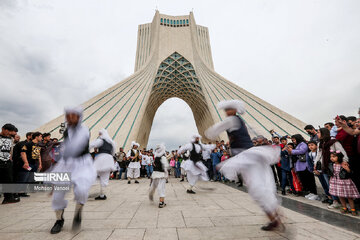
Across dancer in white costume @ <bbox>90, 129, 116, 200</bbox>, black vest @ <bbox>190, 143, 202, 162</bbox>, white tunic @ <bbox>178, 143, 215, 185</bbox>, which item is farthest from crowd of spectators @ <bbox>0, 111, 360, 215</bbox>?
dancer in white costume @ <bbox>90, 129, 116, 200</bbox>

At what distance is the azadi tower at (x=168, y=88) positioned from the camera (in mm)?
14289

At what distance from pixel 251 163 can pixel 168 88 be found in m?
25.1

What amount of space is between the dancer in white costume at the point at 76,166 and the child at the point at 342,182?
426 centimetres

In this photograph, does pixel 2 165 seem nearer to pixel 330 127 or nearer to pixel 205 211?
pixel 205 211

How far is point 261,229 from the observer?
226cm

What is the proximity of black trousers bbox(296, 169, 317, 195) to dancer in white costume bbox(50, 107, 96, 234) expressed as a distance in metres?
5.18

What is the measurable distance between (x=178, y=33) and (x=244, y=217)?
25877mm

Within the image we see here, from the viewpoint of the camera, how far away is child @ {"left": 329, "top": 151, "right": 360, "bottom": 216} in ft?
10.0

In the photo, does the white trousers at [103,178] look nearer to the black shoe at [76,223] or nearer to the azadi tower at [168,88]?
the black shoe at [76,223]

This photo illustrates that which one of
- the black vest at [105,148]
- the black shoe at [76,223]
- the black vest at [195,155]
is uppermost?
the black vest at [105,148]

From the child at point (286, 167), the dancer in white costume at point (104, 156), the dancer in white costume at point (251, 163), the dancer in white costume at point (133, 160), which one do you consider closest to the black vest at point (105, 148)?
the dancer in white costume at point (104, 156)

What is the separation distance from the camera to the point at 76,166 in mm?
2326

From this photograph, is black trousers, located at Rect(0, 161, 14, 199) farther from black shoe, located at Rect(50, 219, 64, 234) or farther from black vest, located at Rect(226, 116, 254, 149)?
black vest, located at Rect(226, 116, 254, 149)

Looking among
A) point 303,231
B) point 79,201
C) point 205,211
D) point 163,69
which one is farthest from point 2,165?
point 163,69
